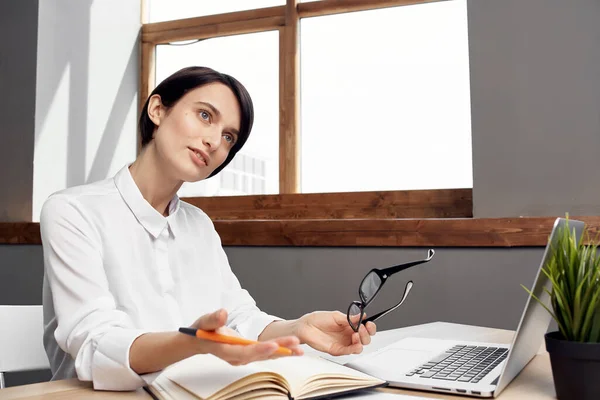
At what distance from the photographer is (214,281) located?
1.43 m

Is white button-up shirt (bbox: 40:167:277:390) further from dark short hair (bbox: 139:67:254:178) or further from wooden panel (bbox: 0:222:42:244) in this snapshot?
wooden panel (bbox: 0:222:42:244)

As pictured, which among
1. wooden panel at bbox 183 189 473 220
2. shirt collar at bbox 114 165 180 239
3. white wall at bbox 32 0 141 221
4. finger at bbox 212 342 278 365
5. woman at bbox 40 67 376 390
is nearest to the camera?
finger at bbox 212 342 278 365

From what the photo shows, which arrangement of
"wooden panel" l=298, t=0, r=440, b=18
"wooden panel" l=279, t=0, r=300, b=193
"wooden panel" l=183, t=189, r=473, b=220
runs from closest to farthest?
"wooden panel" l=183, t=189, r=473, b=220 < "wooden panel" l=298, t=0, r=440, b=18 < "wooden panel" l=279, t=0, r=300, b=193

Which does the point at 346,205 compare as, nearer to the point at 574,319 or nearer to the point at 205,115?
the point at 205,115

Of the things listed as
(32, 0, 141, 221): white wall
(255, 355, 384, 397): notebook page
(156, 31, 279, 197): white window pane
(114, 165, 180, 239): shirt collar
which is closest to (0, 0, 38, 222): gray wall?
(32, 0, 141, 221): white wall

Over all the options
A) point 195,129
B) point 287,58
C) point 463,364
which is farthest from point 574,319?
point 287,58

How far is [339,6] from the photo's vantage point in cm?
249

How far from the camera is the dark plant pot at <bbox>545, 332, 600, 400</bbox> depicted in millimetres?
703

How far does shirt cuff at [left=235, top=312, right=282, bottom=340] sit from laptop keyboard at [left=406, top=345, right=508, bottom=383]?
400 mm

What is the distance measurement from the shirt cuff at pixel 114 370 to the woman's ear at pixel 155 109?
2.11ft

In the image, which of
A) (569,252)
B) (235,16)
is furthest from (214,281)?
(235,16)

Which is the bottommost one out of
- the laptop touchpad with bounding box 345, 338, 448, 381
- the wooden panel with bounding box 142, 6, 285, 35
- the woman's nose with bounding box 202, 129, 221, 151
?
the laptop touchpad with bounding box 345, 338, 448, 381

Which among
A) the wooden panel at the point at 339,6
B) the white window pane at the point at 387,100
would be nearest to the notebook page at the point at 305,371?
the white window pane at the point at 387,100

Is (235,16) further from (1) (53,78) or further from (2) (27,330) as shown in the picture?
(2) (27,330)
